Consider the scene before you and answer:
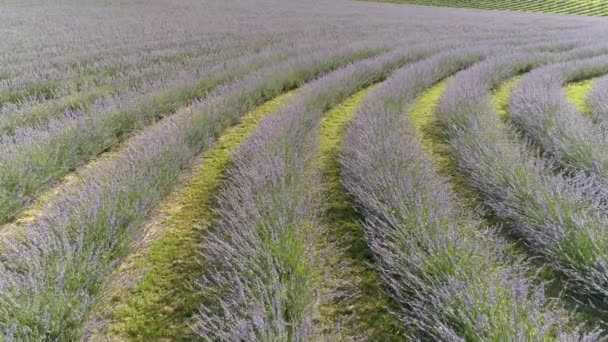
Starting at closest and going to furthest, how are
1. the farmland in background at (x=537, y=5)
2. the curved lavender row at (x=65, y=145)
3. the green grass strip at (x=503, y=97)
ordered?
the curved lavender row at (x=65, y=145)
the green grass strip at (x=503, y=97)
the farmland in background at (x=537, y=5)

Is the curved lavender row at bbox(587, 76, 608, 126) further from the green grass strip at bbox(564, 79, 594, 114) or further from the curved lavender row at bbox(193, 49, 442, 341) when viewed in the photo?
the curved lavender row at bbox(193, 49, 442, 341)

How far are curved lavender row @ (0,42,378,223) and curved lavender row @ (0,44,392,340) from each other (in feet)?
1.28

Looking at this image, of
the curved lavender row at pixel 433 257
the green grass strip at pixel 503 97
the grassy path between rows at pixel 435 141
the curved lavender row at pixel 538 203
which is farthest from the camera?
the green grass strip at pixel 503 97

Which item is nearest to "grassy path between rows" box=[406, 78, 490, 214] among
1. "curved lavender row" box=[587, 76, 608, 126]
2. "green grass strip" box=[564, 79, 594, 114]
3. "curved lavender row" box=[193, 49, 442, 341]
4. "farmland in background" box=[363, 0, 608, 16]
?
"curved lavender row" box=[193, 49, 442, 341]

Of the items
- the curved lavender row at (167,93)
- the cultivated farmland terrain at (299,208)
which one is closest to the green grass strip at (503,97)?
the cultivated farmland terrain at (299,208)

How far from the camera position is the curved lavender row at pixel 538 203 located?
190 centimetres

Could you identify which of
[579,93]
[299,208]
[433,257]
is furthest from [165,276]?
[579,93]

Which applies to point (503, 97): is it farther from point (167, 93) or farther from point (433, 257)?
point (167, 93)

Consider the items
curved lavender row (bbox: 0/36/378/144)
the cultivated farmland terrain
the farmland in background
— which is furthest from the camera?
the farmland in background

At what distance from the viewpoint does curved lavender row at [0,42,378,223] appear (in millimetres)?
2756

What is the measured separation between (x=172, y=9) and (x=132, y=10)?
152 centimetres

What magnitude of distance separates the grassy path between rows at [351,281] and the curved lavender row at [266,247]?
0.37ft

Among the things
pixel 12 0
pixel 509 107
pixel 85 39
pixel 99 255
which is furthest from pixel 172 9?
pixel 99 255

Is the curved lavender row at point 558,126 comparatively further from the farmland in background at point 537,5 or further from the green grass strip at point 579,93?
the farmland in background at point 537,5
